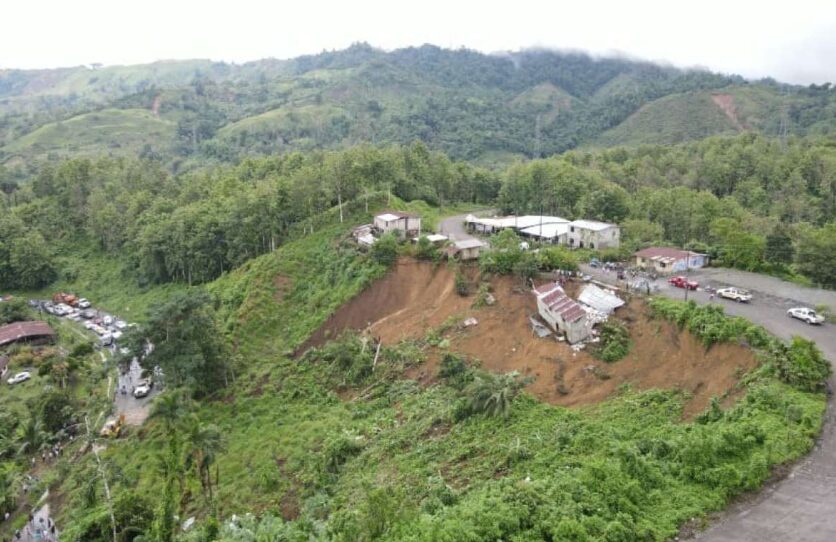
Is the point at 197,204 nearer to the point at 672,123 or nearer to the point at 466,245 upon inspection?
the point at 466,245

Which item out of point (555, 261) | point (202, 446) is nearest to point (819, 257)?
point (555, 261)

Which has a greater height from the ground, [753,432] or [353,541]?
[753,432]

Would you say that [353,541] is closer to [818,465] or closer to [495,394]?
[495,394]

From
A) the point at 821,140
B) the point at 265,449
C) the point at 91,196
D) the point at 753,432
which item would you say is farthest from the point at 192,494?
the point at 821,140

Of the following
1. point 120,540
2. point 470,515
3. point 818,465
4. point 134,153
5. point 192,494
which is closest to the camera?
point 470,515

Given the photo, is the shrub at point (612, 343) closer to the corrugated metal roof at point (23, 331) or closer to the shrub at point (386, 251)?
the shrub at point (386, 251)

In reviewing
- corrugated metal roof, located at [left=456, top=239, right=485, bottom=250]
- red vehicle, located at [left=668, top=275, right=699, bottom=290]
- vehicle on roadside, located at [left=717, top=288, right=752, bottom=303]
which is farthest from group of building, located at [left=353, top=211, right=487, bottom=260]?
vehicle on roadside, located at [left=717, top=288, right=752, bottom=303]

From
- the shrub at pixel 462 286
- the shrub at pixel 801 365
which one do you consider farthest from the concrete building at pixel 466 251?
the shrub at pixel 801 365
